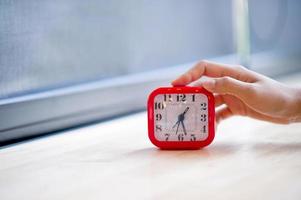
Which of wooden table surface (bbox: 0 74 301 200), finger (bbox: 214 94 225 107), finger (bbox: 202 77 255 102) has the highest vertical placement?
finger (bbox: 202 77 255 102)

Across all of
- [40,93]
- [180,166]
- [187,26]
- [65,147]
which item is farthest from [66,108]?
[187,26]

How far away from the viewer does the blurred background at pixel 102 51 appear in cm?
124

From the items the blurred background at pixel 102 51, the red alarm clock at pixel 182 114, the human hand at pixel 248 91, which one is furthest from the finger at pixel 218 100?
the blurred background at pixel 102 51

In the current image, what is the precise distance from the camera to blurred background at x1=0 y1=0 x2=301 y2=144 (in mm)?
1241

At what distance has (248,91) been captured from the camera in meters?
1.03

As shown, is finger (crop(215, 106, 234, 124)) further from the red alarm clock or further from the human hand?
the red alarm clock

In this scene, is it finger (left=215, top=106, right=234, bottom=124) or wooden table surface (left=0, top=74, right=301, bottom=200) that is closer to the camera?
wooden table surface (left=0, top=74, right=301, bottom=200)

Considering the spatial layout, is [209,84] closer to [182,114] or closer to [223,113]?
[182,114]

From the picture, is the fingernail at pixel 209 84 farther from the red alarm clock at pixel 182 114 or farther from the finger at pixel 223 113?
the finger at pixel 223 113

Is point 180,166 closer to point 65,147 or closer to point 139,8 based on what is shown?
point 65,147

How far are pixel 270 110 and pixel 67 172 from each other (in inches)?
16.4

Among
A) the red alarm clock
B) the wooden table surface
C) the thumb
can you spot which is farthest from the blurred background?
the thumb

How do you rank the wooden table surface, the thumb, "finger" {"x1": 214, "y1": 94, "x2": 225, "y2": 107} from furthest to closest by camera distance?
"finger" {"x1": 214, "y1": 94, "x2": 225, "y2": 107}, the thumb, the wooden table surface

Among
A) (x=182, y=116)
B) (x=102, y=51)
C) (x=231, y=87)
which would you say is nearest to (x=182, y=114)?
(x=182, y=116)
